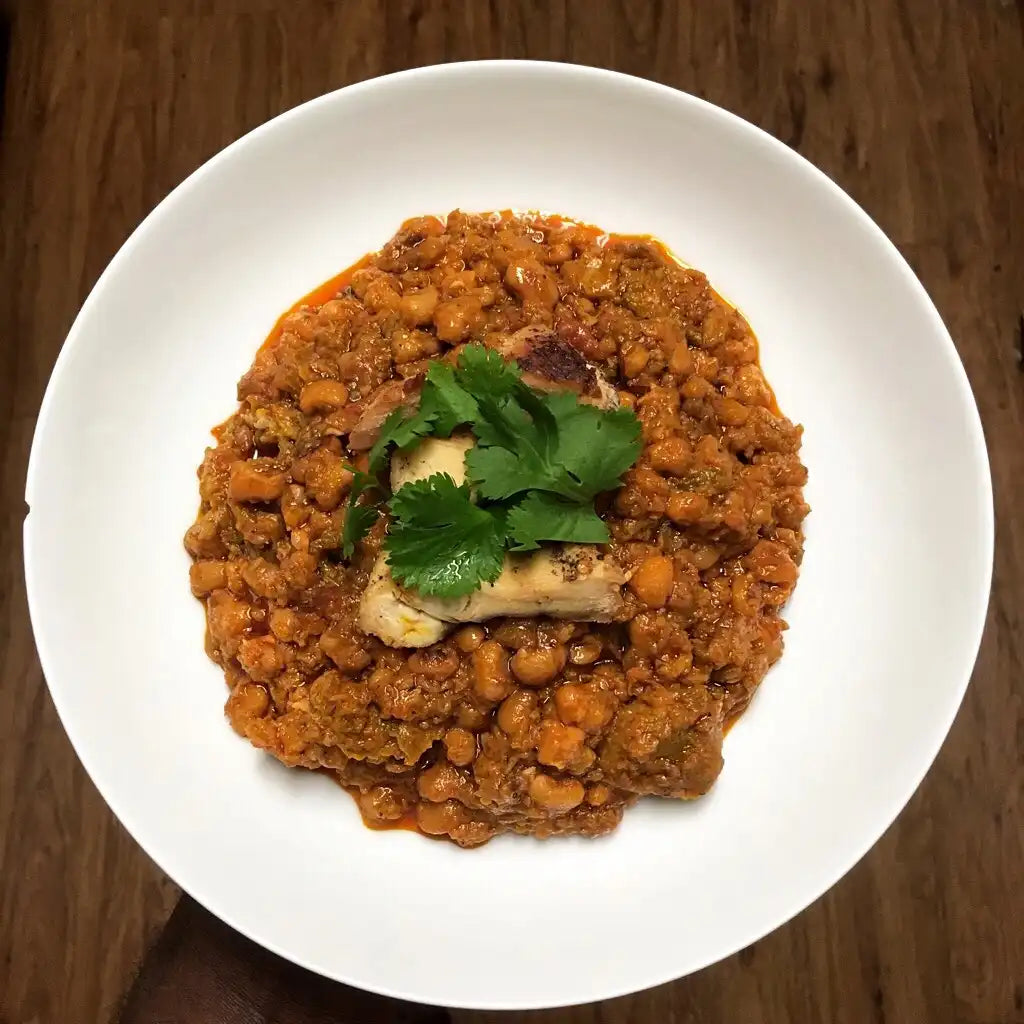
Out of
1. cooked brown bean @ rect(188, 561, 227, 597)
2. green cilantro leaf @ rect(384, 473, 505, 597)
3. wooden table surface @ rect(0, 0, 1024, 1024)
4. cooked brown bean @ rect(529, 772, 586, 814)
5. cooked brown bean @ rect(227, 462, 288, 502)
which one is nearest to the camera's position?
green cilantro leaf @ rect(384, 473, 505, 597)

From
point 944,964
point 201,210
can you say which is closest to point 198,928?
point 201,210

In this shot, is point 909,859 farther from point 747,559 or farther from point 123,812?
point 123,812

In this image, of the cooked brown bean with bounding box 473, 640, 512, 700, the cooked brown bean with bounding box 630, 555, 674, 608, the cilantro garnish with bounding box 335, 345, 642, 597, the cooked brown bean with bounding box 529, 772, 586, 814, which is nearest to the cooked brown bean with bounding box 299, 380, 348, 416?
the cilantro garnish with bounding box 335, 345, 642, 597

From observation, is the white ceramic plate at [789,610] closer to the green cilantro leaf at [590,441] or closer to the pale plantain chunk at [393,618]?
the pale plantain chunk at [393,618]

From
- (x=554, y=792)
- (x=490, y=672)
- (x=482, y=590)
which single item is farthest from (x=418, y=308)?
(x=554, y=792)

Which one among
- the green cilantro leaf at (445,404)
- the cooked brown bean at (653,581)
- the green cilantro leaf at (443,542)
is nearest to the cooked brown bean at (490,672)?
the green cilantro leaf at (443,542)

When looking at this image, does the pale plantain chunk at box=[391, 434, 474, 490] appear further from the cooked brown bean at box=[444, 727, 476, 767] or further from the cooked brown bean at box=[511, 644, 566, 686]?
the cooked brown bean at box=[444, 727, 476, 767]
